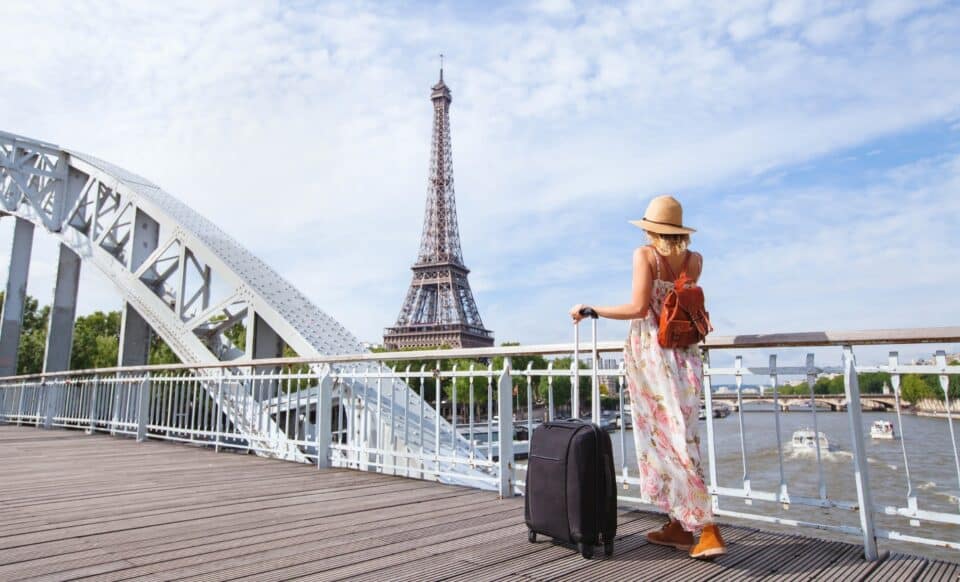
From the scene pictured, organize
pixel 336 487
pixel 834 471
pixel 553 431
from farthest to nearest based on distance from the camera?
pixel 834 471
pixel 336 487
pixel 553 431

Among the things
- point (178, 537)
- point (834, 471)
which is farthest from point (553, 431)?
point (834, 471)

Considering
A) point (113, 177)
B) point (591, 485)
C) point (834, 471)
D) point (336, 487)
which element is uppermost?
point (113, 177)

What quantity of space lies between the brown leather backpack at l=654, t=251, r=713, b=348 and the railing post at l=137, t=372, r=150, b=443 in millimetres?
6563

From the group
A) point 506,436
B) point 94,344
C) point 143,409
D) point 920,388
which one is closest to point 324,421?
point 506,436

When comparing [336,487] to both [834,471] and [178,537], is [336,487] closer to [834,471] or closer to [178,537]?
[178,537]

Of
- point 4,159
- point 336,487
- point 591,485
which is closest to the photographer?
point 591,485

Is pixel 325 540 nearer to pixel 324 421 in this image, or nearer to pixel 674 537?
pixel 674 537

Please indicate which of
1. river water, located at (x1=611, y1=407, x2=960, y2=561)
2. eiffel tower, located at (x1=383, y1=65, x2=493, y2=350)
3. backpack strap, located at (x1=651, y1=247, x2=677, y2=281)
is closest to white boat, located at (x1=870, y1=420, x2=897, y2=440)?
river water, located at (x1=611, y1=407, x2=960, y2=561)

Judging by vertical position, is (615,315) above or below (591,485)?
above

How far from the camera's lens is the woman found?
2188mm

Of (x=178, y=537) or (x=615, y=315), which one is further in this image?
(x=178, y=537)

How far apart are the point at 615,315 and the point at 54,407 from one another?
10.2 metres

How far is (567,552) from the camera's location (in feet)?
7.39

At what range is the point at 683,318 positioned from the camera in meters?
2.19
